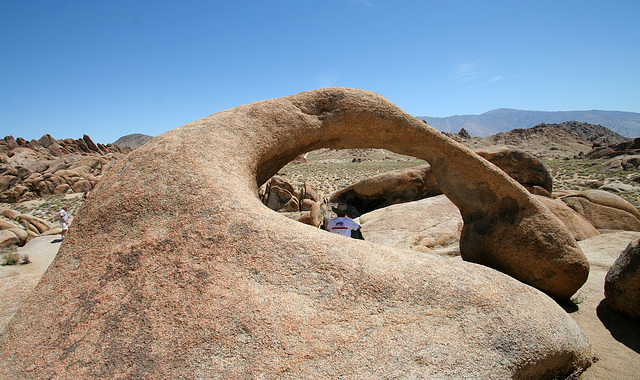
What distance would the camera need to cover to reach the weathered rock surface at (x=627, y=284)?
12.2 feet

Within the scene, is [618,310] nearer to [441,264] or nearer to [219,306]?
[441,264]

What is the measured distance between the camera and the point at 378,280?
2.29 metres

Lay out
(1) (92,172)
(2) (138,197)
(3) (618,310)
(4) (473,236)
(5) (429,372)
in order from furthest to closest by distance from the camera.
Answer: (1) (92,172) < (4) (473,236) < (3) (618,310) < (2) (138,197) < (5) (429,372)

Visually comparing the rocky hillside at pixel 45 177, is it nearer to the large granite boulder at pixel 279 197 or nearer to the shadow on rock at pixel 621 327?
the large granite boulder at pixel 279 197

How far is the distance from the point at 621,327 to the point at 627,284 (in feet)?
1.71

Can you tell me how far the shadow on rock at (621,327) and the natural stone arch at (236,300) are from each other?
1.17 metres

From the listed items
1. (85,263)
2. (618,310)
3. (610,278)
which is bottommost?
(618,310)

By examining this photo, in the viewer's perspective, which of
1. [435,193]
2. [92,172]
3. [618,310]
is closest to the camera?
[618,310]

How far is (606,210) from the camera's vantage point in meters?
7.92

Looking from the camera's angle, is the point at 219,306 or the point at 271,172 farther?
the point at 271,172

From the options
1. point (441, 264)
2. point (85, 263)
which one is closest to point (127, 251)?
point (85, 263)

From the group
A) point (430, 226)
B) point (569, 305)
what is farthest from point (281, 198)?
point (569, 305)

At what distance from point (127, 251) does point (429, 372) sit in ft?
7.15

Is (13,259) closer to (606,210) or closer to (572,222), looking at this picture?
(572,222)
